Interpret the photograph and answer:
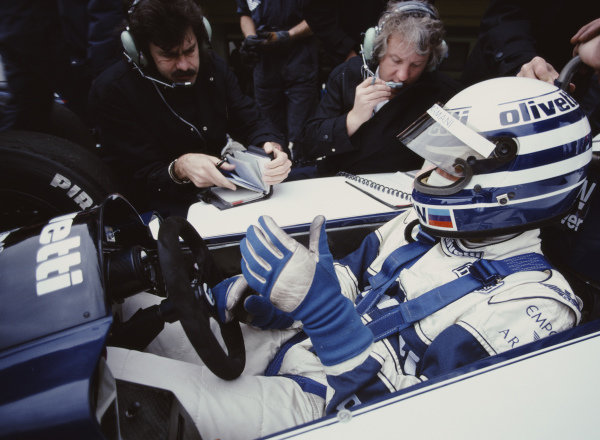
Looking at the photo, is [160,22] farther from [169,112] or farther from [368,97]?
[368,97]

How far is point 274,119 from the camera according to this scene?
2.73 metres

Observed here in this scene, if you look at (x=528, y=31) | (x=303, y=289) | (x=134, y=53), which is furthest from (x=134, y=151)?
(x=528, y=31)

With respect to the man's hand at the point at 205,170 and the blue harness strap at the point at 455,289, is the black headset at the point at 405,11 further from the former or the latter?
the blue harness strap at the point at 455,289

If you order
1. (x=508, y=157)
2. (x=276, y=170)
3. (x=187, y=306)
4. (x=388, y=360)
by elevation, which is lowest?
(x=388, y=360)

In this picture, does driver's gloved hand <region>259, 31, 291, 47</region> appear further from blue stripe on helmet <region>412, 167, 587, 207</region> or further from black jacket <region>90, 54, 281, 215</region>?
blue stripe on helmet <region>412, 167, 587, 207</region>

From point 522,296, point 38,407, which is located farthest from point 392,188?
point 38,407

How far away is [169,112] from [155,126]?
0.10 metres

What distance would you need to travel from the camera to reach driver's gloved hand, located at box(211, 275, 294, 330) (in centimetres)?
89

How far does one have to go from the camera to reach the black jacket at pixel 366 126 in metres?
1.63

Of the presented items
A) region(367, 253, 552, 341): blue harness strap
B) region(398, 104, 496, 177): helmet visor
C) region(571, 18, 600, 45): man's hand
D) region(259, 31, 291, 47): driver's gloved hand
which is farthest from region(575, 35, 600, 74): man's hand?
region(259, 31, 291, 47): driver's gloved hand

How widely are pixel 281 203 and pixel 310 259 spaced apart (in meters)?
0.69

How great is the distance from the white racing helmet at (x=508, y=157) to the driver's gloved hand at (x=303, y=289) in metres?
0.39

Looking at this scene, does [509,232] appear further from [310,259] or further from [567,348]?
[310,259]

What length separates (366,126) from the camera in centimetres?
168
